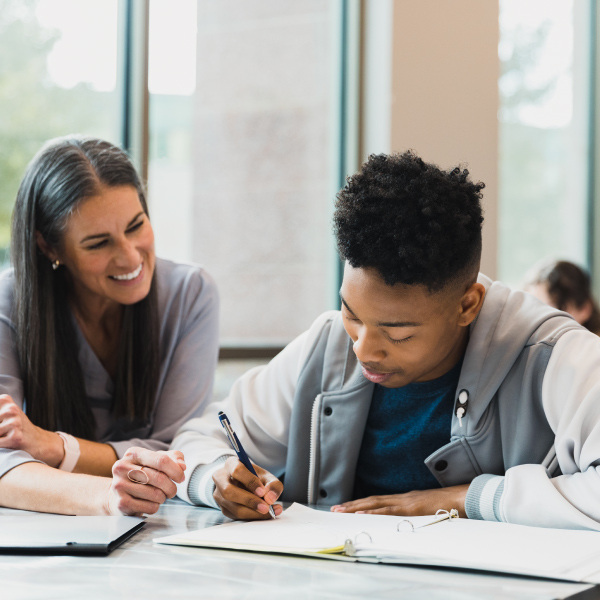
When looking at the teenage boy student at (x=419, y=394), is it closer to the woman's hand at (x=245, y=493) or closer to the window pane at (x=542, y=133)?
the woman's hand at (x=245, y=493)

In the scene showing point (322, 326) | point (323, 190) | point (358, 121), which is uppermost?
point (358, 121)

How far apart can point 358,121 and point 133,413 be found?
1.77m

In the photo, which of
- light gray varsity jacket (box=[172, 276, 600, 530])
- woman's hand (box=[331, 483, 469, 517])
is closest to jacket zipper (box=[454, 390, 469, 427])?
light gray varsity jacket (box=[172, 276, 600, 530])

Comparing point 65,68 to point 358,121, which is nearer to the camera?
point 65,68

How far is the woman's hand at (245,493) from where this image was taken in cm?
117

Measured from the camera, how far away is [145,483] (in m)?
1.20

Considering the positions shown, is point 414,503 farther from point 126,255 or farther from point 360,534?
point 126,255

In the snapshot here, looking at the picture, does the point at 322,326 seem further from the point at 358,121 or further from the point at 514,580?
the point at 358,121

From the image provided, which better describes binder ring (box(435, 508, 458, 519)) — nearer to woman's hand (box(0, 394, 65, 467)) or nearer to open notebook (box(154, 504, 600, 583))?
open notebook (box(154, 504, 600, 583))

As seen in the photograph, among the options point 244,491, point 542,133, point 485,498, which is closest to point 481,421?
point 485,498

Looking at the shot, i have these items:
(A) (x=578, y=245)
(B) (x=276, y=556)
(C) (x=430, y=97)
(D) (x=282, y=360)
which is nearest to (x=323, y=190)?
(C) (x=430, y=97)

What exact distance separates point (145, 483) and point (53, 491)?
0.19 meters

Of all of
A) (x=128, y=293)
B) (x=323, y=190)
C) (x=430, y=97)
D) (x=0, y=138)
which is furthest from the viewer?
→ (x=323, y=190)

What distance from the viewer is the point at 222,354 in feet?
10.0
